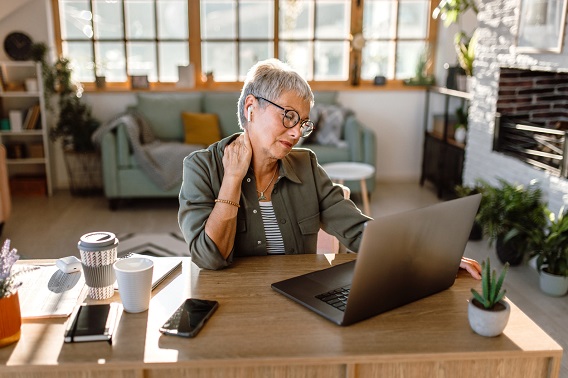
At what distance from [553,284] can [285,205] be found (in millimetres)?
2031

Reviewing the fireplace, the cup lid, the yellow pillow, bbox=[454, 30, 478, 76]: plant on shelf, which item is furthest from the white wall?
the cup lid

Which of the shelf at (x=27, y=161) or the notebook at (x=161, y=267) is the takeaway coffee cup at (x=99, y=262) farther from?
the shelf at (x=27, y=161)

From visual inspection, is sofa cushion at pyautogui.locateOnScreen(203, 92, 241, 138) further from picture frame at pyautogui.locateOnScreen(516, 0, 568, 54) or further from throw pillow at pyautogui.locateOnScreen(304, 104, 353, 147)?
picture frame at pyautogui.locateOnScreen(516, 0, 568, 54)

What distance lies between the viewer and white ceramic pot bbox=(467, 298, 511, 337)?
1180mm

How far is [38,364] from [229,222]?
0.62m

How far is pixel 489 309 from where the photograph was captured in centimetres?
120

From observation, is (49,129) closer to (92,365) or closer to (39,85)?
(39,85)

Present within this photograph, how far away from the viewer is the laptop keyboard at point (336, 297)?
133cm

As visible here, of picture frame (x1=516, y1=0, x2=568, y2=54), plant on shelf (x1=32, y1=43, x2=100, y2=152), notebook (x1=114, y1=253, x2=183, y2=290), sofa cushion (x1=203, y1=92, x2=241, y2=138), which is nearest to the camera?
notebook (x1=114, y1=253, x2=183, y2=290)

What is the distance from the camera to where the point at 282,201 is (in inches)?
Answer: 68.3

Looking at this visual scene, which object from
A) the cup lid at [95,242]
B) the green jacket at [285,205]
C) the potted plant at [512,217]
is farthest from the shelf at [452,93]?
the cup lid at [95,242]

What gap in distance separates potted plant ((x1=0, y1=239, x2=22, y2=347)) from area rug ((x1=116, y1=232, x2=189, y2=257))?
2.53m

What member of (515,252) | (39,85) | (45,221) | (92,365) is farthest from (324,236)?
(39,85)

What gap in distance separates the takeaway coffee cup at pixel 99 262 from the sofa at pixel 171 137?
3345 millimetres
